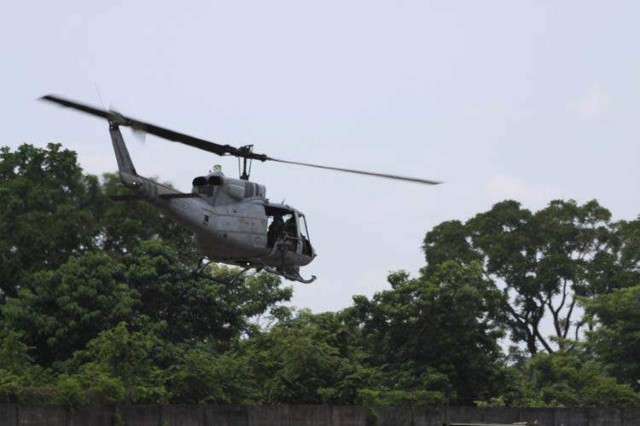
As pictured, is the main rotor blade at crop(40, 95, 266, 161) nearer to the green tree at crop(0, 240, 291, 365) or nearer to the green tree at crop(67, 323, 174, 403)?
the green tree at crop(67, 323, 174, 403)

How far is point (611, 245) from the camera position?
282ft

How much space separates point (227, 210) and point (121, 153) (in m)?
2.70

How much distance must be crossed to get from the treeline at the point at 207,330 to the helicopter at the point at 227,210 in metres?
5.14

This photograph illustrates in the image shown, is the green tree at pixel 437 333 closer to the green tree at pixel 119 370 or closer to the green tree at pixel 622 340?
the green tree at pixel 622 340

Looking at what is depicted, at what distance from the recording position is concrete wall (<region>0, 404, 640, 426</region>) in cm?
3316

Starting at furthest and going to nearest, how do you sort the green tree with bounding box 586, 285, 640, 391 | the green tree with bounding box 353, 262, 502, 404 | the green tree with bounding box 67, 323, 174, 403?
1. the green tree with bounding box 586, 285, 640, 391
2. the green tree with bounding box 353, 262, 502, 404
3. the green tree with bounding box 67, 323, 174, 403

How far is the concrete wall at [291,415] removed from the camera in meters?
33.2

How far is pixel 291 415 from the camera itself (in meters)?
38.1

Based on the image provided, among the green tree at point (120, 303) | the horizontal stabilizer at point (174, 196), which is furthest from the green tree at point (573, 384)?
the horizontal stabilizer at point (174, 196)

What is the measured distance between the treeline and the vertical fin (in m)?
5.78

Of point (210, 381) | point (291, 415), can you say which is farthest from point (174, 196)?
point (210, 381)

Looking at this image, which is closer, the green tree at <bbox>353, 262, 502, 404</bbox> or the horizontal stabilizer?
the horizontal stabilizer

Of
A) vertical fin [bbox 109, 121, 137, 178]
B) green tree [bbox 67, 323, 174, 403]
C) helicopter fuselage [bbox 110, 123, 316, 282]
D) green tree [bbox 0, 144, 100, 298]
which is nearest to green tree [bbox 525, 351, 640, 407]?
green tree [bbox 67, 323, 174, 403]

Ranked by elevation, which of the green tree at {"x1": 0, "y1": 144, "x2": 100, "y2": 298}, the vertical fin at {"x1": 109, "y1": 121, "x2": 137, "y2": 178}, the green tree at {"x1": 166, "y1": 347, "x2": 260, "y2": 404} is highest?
the green tree at {"x1": 0, "y1": 144, "x2": 100, "y2": 298}
